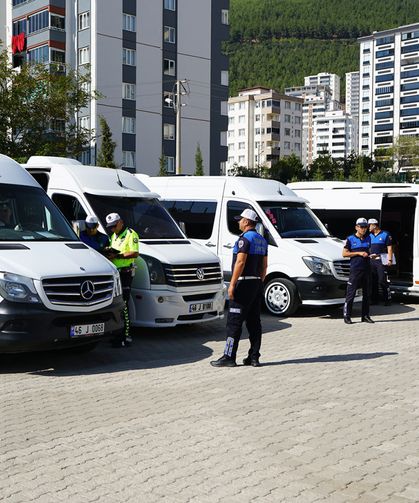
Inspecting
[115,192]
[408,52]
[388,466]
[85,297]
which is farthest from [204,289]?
[408,52]

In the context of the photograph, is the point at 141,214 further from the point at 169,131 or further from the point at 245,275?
the point at 169,131

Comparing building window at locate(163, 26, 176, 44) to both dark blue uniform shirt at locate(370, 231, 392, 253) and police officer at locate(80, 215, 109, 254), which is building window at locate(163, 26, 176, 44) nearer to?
dark blue uniform shirt at locate(370, 231, 392, 253)

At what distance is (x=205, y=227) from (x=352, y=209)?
4550mm

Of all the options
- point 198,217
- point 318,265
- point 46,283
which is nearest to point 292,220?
point 318,265

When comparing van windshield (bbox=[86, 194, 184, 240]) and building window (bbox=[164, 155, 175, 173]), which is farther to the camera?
building window (bbox=[164, 155, 175, 173])

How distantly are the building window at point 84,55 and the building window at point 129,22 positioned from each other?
3771 mm

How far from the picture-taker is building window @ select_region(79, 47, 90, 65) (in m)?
59.7

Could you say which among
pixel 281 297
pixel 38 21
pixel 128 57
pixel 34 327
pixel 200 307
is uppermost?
pixel 38 21

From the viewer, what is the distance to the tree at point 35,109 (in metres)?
31.0

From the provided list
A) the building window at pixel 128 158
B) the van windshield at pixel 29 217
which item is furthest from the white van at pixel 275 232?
the building window at pixel 128 158

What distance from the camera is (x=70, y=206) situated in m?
11.7

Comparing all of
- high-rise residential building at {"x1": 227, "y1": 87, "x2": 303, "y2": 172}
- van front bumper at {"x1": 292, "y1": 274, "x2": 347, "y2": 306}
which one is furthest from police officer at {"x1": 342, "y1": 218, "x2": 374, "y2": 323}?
high-rise residential building at {"x1": 227, "y1": 87, "x2": 303, "y2": 172}

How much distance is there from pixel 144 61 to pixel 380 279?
5066 cm

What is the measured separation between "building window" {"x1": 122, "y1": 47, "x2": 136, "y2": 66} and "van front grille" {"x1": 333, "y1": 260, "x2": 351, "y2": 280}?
5101cm
